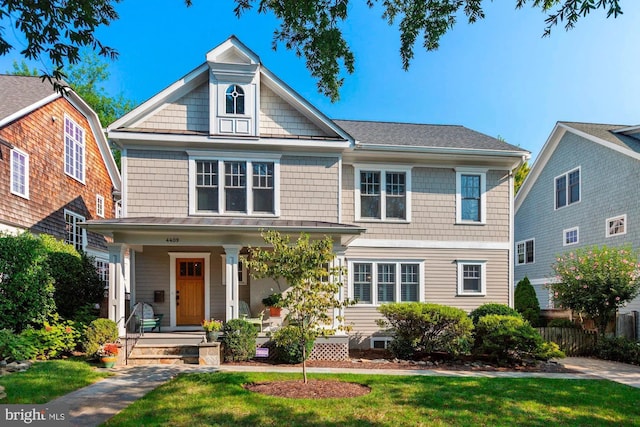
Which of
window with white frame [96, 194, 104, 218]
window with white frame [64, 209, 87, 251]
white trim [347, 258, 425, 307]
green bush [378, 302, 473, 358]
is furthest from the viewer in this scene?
window with white frame [96, 194, 104, 218]

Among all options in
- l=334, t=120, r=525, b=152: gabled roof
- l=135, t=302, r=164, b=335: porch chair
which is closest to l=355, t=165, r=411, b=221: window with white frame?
l=334, t=120, r=525, b=152: gabled roof

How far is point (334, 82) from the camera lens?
715 centimetres

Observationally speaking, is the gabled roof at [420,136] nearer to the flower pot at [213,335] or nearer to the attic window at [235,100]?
the attic window at [235,100]

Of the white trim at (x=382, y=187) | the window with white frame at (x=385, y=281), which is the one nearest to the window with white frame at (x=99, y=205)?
the white trim at (x=382, y=187)

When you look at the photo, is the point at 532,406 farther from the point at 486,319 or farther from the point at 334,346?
the point at 334,346

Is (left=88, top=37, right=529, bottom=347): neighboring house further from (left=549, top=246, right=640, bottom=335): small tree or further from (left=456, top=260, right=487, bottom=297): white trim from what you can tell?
(left=549, top=246, right=640, bottom=335): small tree

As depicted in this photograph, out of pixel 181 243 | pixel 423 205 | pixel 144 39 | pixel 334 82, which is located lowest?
pixel 181 243

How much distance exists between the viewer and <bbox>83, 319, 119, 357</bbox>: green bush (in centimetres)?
1038

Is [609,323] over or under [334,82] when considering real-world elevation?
under

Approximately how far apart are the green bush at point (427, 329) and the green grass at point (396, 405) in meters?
2.57

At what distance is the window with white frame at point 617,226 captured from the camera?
51.9 feet

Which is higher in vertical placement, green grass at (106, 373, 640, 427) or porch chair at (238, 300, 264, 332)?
porch chair at (238, 300, 264, 332)

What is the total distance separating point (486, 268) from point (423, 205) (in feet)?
9.71

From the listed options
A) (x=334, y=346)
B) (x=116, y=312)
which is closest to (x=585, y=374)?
(x=334, y=346)
